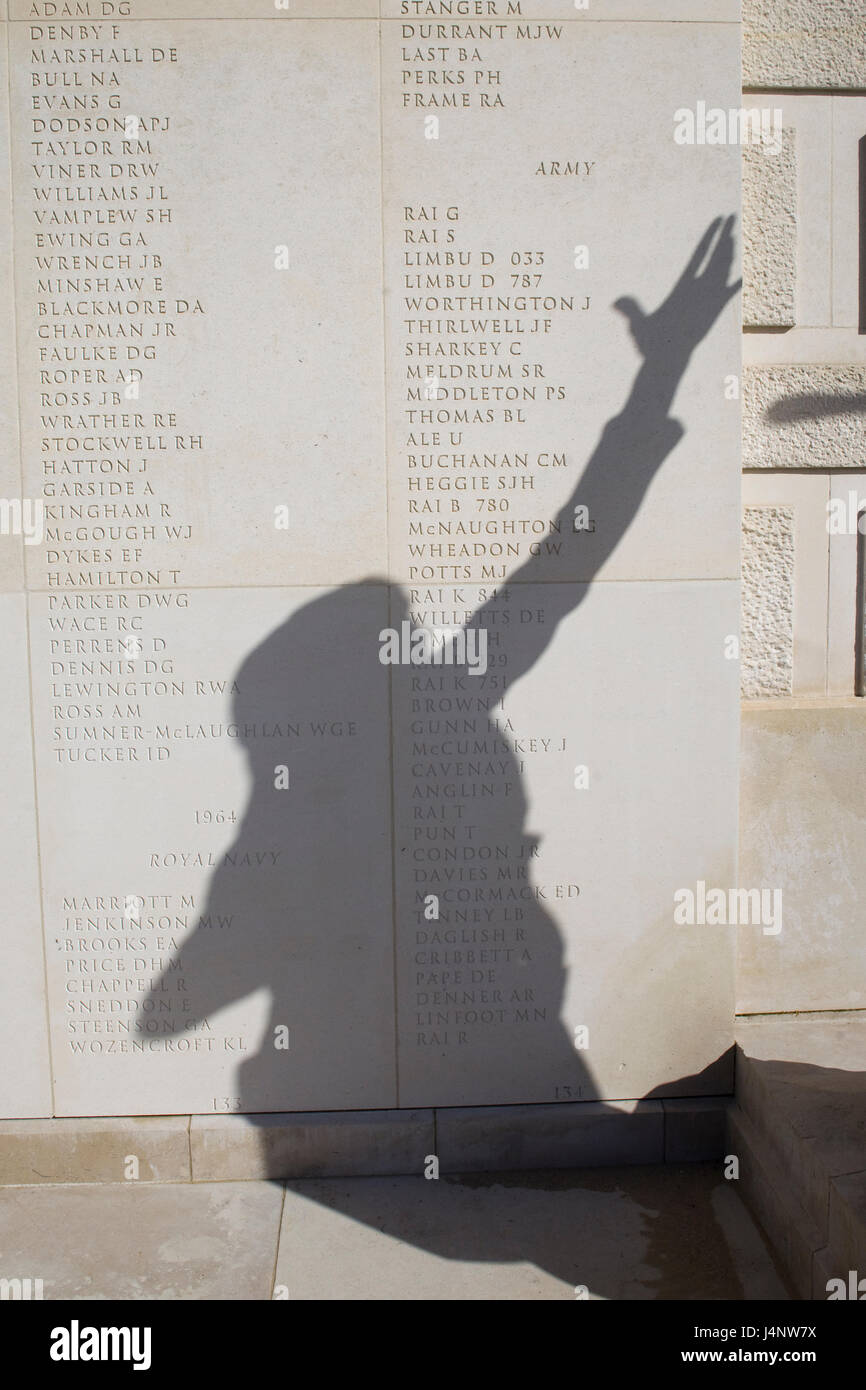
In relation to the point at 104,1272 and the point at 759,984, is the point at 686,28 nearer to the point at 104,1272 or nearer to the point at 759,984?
the point at 759,984

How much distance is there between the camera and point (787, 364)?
4.54 metres

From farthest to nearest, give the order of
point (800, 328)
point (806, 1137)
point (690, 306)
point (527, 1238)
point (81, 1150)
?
point (800, 328), point (81, 1150), point (690, 306), point (527, 1238), point (806, 1137)

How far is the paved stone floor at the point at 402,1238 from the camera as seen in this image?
355cm

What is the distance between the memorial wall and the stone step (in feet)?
0.94

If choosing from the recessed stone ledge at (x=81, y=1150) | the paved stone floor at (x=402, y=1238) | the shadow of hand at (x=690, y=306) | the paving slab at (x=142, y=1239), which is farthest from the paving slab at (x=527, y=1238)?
the shadow of hand at (x=690, y=306)

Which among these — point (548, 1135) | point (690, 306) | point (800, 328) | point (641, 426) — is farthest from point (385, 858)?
point (800, 328)

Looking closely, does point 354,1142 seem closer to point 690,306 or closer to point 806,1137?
point 806,1137

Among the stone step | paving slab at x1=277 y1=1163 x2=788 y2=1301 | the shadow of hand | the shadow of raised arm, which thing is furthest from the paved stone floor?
the shadow of hand

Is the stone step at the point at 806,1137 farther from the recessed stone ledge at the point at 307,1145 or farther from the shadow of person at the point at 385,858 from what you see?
the recessed stone ledge at the point at 307,1145

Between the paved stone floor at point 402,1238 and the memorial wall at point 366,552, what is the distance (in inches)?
13.3

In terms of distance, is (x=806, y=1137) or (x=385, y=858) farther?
(x=385, y=858)

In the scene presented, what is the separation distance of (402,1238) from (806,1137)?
1.50 metres

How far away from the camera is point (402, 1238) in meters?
3.82

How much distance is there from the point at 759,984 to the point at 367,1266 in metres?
2.02
